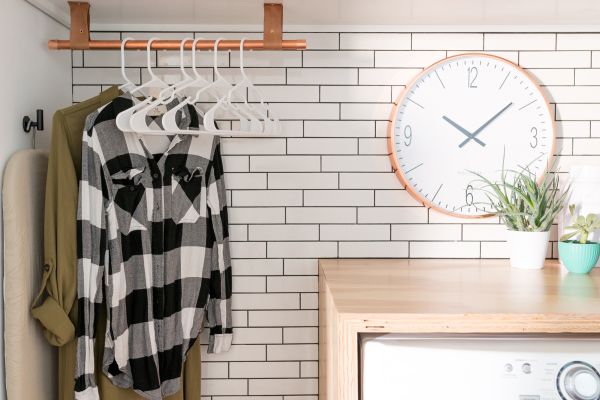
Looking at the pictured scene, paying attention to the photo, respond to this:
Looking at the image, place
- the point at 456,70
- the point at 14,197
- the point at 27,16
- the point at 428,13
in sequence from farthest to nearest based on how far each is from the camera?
the point at 456,70
the point at 428,13
the point at 27,16
the point at 14,197

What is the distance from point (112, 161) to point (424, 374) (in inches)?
40.6

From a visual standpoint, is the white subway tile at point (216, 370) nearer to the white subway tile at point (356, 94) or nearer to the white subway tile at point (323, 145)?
the white subway tile at point (323, 145)

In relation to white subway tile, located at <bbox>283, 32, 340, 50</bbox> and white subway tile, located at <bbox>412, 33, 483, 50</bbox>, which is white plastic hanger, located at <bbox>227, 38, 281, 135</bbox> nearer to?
white subway tile, located at <bbox>283, 32, 340, 50</bbox>

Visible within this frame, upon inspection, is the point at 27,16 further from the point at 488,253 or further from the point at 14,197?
the point at 488,253

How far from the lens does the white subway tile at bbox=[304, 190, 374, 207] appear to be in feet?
6.41

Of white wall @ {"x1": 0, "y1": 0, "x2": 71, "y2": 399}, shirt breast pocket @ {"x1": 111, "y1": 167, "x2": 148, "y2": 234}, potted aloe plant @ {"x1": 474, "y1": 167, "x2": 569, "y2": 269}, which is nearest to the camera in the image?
white wall @ {"x1": 0, "y1": 0, "x2": 71, "y2": 399}

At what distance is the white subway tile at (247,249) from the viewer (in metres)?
1.95

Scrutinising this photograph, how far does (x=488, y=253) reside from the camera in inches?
77.3

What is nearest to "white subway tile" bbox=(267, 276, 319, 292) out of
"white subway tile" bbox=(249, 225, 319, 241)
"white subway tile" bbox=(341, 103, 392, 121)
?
"white subway tile" bbox=(249, 225, 319, 241)

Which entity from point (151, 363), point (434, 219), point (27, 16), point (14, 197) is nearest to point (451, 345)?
point (434, 219)

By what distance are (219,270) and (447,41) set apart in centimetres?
109

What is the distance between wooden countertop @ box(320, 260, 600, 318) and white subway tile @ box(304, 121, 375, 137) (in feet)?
1.42

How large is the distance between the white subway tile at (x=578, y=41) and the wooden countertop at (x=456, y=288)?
2.41ft

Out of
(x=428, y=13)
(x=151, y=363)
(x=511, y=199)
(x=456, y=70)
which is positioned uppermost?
(x=428, y=13)
